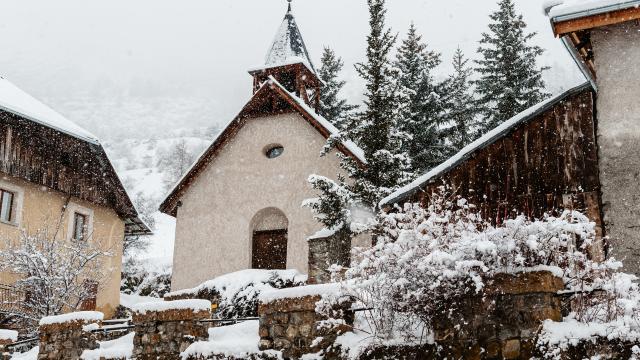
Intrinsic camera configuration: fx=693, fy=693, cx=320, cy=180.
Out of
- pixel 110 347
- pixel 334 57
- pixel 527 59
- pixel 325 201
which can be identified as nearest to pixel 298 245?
pixel 325 201

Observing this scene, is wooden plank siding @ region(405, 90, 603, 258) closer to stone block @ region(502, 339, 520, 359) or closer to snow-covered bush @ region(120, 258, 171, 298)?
stone block @ region(502, 339, 520, 359)

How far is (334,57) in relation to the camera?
37.3 m

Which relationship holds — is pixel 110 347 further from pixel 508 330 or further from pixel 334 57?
pixel 334 57

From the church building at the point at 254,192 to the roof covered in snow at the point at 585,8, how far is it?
10.3 meters

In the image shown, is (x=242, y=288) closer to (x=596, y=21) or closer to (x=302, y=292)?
(x=302, y=292)

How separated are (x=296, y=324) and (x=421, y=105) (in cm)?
2095

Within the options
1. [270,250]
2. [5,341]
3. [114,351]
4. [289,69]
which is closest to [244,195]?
[270,250]

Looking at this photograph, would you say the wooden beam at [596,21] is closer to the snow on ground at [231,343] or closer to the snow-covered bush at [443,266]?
the snow-covered bush at [443,266]

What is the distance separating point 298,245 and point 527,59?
44.5ft

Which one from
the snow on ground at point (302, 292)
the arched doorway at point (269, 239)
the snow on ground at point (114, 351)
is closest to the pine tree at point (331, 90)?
the arched doorway at point (269, 239)

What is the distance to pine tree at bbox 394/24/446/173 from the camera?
26453mm

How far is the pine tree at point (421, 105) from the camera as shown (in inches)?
1041

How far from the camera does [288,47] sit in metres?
27.5

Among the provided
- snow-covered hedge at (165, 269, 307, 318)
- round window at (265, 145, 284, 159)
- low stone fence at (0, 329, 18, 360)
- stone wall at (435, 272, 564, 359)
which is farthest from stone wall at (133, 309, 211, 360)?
round window at (265, 145, 284, 159)
